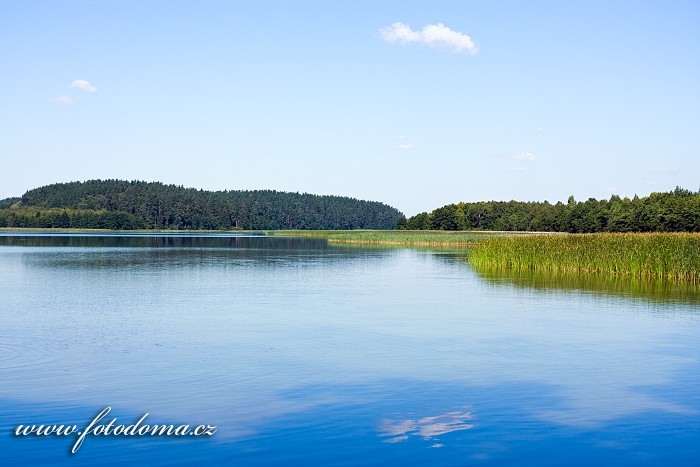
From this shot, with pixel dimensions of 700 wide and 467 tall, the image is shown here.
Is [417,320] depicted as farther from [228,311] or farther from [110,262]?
[110,262]

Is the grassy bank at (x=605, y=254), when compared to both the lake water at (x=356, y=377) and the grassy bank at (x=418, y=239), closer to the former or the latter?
the lake water at (x=356, y=377)

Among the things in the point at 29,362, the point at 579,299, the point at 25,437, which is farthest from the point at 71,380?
the point at 579,299

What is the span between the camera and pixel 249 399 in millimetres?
11047

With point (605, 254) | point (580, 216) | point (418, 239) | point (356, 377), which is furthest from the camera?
point (580, 216)

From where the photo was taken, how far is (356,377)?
41.8ft

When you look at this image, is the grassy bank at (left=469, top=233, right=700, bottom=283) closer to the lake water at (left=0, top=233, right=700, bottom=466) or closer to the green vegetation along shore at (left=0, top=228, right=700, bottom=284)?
the green vegetation along shore at (left=0, top=228, right=700, bottom=284)

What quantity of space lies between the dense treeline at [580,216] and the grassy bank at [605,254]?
41.1 metres

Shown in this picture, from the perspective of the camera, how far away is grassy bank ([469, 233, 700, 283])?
3344cm

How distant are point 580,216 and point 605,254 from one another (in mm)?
72213

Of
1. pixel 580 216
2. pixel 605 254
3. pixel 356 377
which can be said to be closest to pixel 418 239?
pixel 580 216

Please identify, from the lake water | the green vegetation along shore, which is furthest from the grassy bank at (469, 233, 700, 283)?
the lake water

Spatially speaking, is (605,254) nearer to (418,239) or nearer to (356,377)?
(356,377)

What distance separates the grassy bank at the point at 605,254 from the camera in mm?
33438

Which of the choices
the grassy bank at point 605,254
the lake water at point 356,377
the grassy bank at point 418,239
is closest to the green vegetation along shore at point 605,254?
the grassy bank at point 605,254
